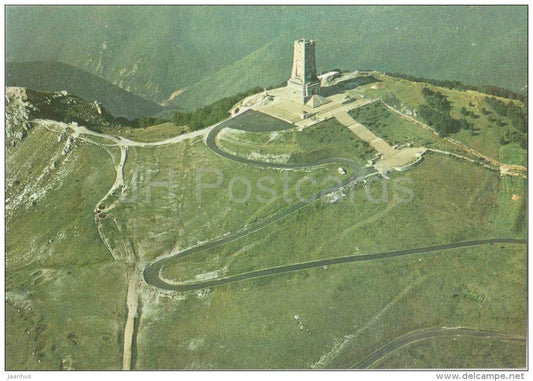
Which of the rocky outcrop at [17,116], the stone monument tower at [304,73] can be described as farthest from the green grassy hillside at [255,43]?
the stone monument tower at [304,73]

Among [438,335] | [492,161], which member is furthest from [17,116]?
[492,161]

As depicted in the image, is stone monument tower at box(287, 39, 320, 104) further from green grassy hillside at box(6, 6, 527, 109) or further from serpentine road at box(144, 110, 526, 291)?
green grassy hillside at box(6, 6, 527, 109)

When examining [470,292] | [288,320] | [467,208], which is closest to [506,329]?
[470,292]

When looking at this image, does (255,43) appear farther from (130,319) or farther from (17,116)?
(130,319)

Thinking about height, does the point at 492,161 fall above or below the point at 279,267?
above

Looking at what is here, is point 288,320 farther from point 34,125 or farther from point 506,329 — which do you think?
point 34,125

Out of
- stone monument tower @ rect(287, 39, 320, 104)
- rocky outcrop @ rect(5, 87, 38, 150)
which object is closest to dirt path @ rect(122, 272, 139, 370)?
rocky outcrop @ rect(5, 87, 38, 150)

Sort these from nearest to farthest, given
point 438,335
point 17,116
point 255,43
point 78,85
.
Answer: point 438,335 → point 17,116 → point 78,85 → point 255,43
